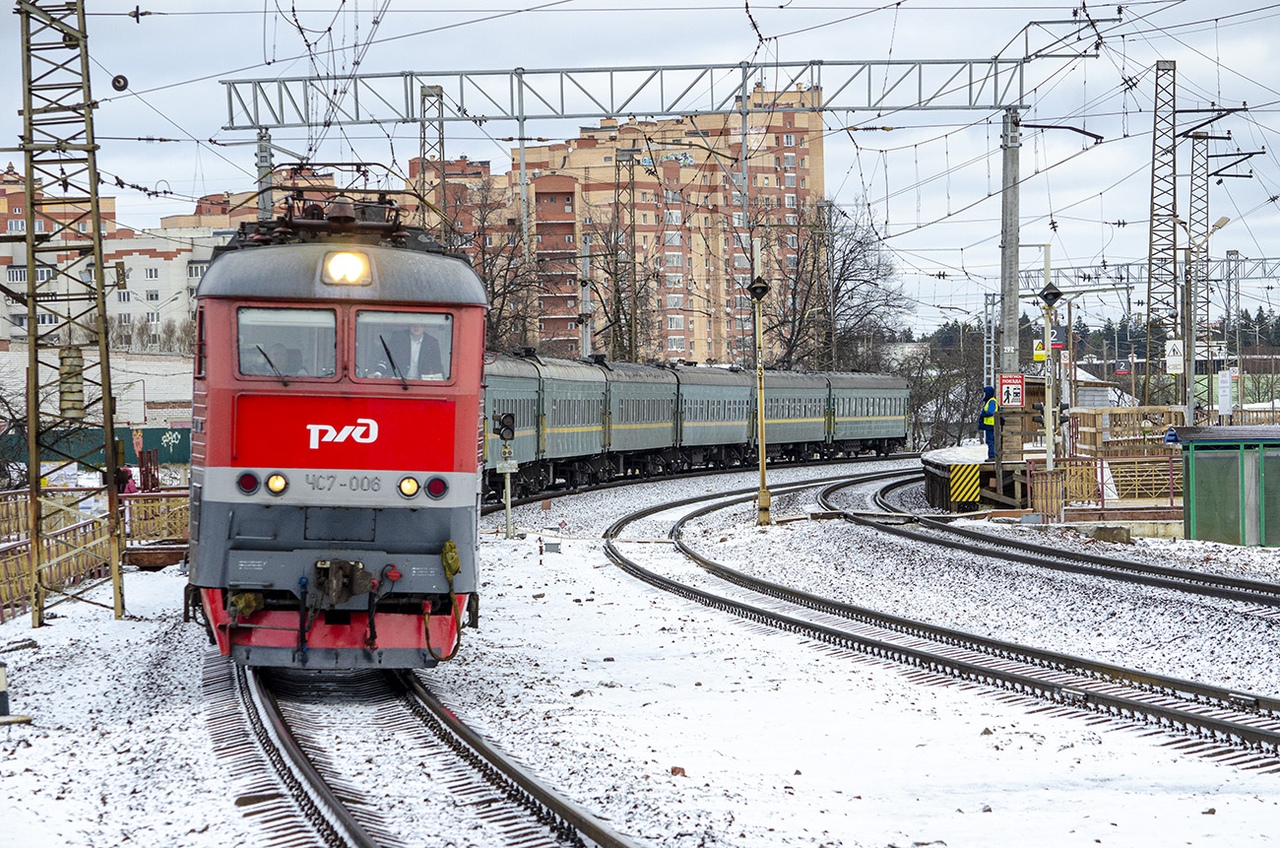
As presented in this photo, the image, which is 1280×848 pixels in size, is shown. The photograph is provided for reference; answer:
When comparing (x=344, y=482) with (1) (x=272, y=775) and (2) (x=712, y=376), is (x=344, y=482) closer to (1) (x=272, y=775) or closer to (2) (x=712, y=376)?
(1) (x=272, y=775)

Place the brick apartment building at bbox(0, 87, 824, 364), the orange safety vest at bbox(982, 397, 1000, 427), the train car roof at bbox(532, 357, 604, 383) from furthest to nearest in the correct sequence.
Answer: the brick apartment building at bbox(0, 87, 824, 364) < the train car roof at bbox(532, 357, 604, 383) < the orange safety vest at bbox(982, 397, 1000, 427)

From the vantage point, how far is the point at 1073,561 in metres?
19.0

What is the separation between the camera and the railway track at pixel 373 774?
6766 mm

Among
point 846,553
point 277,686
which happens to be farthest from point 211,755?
point 846,553

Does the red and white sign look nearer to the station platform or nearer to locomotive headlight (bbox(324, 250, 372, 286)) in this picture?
the station platform

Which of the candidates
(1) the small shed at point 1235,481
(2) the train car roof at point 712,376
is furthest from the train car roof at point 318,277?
(2) the train car roof at point 712,376

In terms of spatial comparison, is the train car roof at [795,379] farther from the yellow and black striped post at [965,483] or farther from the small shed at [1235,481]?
the small shed at [1235,481]

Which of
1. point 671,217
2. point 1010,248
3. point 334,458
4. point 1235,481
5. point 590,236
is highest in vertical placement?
point 671,217

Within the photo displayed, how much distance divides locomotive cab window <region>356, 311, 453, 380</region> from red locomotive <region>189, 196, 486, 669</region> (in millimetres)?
10

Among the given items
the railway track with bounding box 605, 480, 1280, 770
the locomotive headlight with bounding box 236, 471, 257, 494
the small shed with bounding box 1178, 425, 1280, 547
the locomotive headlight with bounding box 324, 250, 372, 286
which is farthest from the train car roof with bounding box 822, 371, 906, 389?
the locomotive headlight with bounding box 236, 471, 257, 494

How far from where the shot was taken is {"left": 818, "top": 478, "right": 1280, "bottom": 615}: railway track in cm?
1538

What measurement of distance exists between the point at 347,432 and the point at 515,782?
3321mm

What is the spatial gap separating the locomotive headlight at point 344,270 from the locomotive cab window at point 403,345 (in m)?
0.25

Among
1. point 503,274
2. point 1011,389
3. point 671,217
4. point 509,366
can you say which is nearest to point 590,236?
point 671,217
